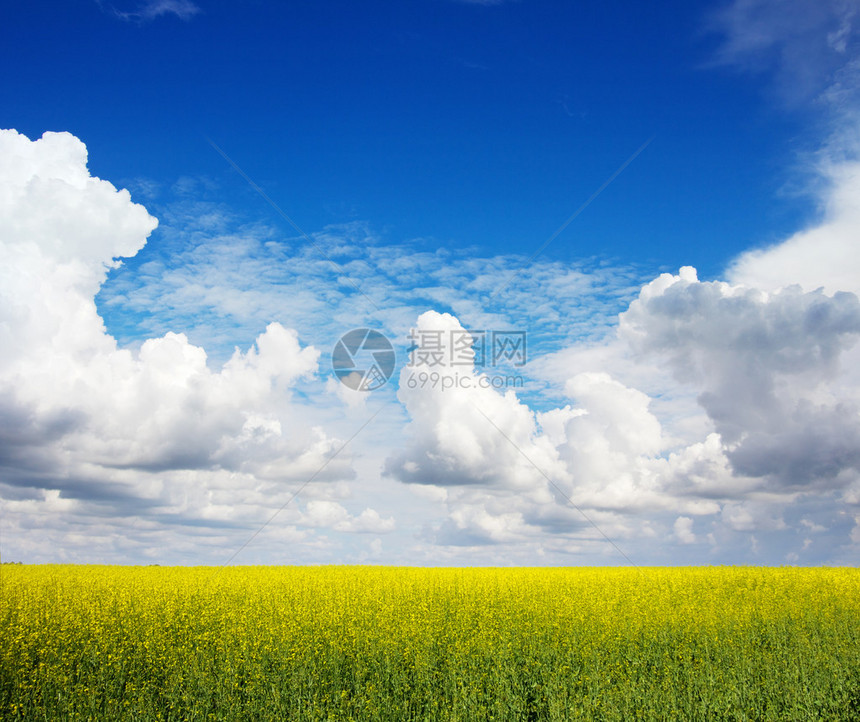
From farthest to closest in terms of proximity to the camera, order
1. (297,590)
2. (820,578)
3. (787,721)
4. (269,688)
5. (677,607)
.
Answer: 1. (820,578)
2. (297,590)
3. (677,607)
4. (269,688)
5. (787,721)

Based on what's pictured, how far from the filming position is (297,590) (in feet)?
71.1

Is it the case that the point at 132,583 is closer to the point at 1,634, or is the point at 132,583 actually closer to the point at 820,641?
the point at 1,634

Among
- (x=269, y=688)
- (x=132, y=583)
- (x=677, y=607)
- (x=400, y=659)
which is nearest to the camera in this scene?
(x=269, y=688)

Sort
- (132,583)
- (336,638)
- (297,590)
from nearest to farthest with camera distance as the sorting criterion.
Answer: (336,638) → (297,590) → (132,583)

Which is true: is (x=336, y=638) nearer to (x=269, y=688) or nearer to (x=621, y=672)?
(x=269, y=688)

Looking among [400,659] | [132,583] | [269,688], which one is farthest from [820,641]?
[132,583]

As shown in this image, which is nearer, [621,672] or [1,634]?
[621,672]

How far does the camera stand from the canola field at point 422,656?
34.8 ft

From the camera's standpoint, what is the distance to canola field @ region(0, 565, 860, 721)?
10617 millimetres

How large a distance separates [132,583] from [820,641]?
24327 millimetres

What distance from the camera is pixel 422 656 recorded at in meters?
12.4

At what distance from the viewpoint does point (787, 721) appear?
1002 centimetres

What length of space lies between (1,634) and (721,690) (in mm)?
16519

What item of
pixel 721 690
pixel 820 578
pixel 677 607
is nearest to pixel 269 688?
pixel 721 690
